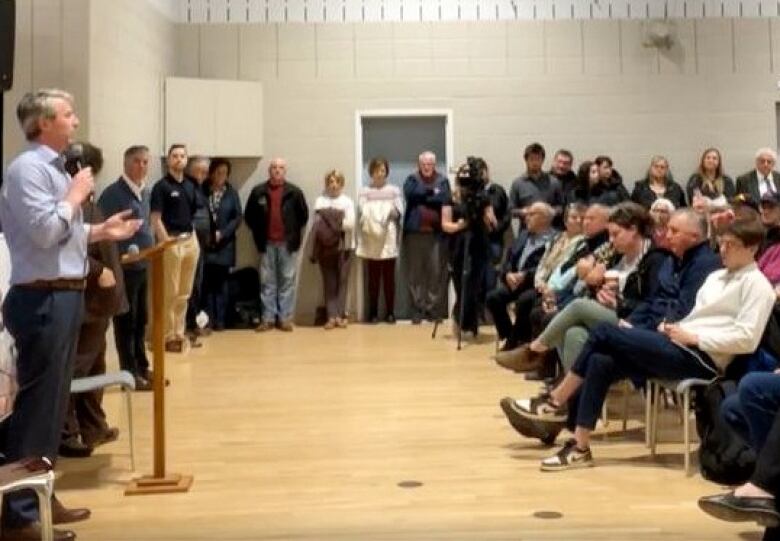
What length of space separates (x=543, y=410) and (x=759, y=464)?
1628mm

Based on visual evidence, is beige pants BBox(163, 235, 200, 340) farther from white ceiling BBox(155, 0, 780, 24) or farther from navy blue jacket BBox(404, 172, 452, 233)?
white ceiling BBox(155, 0, 780, 24)

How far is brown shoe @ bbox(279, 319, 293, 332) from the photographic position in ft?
29.4

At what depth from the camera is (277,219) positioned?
9.16 meters

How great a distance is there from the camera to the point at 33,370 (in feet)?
10.4

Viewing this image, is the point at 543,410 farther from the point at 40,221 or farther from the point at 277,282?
the point at 277,282

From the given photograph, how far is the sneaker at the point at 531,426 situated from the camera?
175 inches

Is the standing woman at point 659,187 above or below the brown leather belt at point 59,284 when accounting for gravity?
above

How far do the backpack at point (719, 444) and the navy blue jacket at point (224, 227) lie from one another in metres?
5.68

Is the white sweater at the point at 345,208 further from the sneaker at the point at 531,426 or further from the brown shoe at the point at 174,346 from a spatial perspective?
the sneaker at the point at 531,426

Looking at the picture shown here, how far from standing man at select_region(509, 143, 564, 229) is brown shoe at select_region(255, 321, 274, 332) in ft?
7.78

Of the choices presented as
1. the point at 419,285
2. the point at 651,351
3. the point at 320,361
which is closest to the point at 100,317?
the point at 651,351

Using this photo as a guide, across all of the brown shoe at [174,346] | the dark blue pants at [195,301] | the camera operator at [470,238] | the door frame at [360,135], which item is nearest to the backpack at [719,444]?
the camera operator at [470,238]

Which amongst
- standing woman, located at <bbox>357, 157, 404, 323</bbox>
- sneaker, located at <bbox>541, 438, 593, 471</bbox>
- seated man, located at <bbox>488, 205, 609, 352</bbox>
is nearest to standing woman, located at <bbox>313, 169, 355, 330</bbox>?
standing woman, located at <bbox>357, 157, 404, 323</bbox>

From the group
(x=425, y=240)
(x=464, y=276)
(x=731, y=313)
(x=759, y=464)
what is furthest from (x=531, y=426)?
(x=425, y=240)
